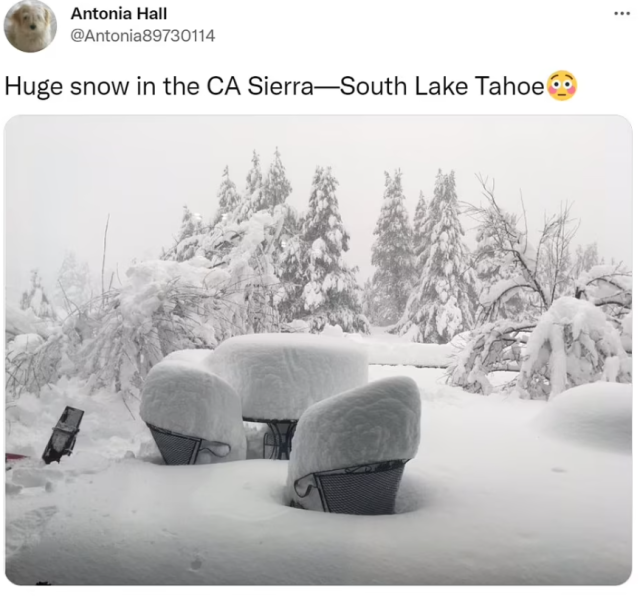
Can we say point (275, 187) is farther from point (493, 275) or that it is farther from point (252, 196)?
point (493, 275)

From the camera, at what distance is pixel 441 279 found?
283 centimetres

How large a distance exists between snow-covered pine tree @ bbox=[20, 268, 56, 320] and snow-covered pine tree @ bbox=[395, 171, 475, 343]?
1.76 meters

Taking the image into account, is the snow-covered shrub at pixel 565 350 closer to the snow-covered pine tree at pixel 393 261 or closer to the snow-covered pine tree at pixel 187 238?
the snow-covered pine tree at pixel 393 261

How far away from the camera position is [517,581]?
1.98 m

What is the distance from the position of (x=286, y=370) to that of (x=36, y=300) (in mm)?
1341

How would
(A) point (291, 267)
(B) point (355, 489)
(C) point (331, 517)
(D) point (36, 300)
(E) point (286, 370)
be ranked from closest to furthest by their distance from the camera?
(C) point (331, 517) < (B) point (355, 489) < (D) point (36, 300) < (A) point (291, 267) < (E) point (286, 370)

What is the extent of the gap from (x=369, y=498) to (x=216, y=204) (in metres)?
1.65

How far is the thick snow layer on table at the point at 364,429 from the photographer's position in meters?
2.16

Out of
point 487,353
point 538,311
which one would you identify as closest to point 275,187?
point 487,353

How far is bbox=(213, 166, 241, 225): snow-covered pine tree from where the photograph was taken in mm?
2768
